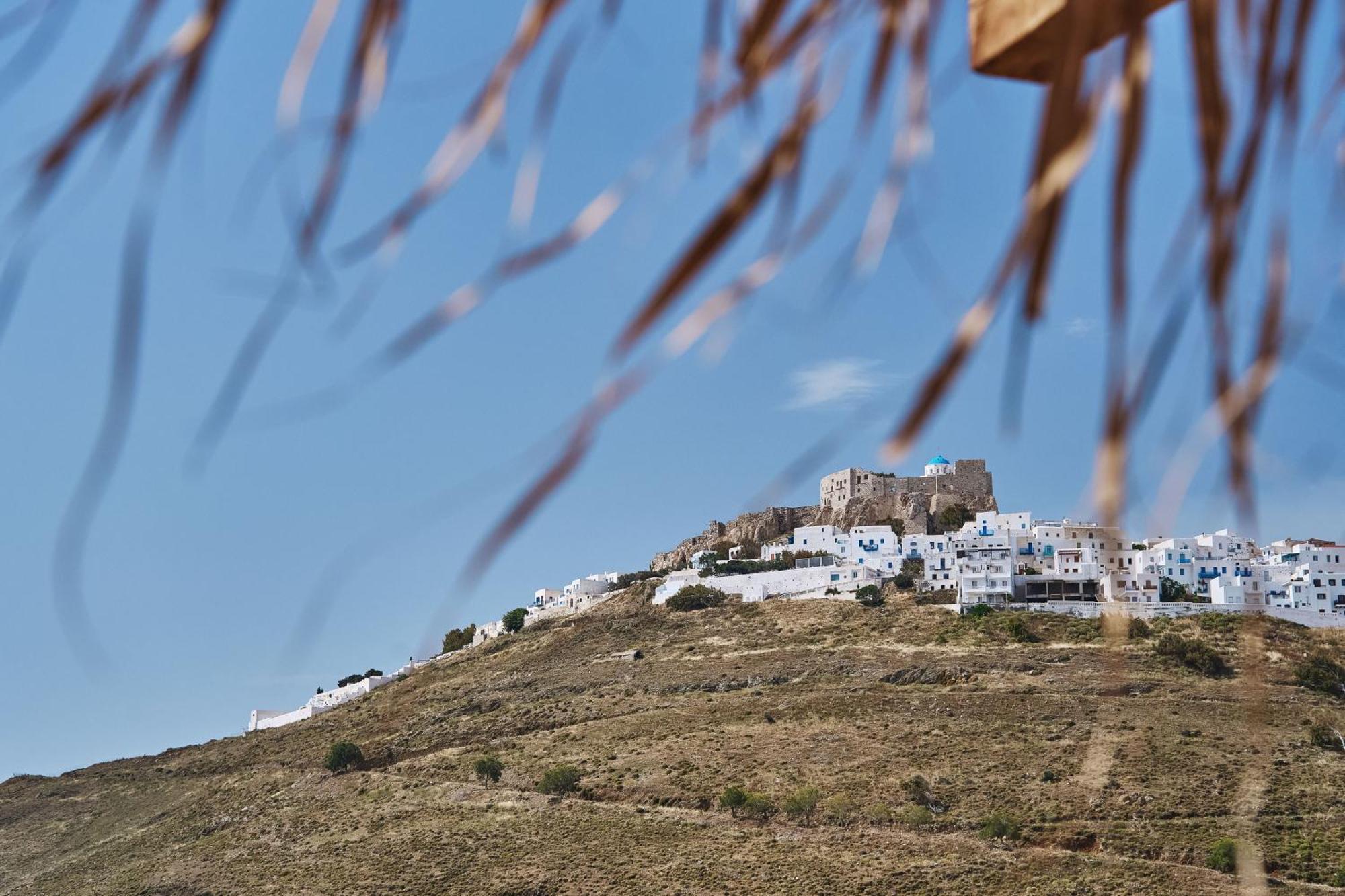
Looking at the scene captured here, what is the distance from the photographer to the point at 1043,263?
0.46 metres

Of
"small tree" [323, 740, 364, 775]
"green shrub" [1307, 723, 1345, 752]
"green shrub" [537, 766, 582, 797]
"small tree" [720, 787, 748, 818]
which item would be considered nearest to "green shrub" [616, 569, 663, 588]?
"small tree" [323, 740, 364, 775]

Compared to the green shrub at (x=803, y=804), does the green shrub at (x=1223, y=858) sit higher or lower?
lower

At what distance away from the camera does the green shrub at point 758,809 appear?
84.2ft

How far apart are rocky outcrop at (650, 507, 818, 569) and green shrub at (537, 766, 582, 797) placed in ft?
79.3

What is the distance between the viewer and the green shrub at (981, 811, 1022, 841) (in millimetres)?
23188

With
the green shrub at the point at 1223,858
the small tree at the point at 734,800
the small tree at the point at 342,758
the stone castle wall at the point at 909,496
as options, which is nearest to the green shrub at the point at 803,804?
the small tree at the point at 734,800

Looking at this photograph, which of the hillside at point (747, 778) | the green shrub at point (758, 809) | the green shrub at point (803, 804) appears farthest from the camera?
the green shrub at point (758, 809)

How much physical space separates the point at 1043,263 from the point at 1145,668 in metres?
35.3

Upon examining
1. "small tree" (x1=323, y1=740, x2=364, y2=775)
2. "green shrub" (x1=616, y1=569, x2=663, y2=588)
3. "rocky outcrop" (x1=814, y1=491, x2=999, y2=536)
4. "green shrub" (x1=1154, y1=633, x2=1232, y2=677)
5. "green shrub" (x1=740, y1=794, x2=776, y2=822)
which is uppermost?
"rocky outcrop" (x1=814, y1=491, x2=999, y2=536)

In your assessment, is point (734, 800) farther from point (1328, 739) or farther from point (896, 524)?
point (896, 524)

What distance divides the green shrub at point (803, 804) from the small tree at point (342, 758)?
45.7ft

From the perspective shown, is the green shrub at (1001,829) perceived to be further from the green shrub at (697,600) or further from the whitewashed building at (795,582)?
the green shrub at (697,600)

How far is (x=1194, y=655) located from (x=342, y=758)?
22931 mm

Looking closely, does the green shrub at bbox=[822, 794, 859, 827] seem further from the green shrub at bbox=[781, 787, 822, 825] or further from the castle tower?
the castle tower
